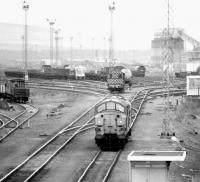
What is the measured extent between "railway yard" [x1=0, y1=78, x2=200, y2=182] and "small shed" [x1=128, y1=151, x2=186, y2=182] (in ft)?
20.3

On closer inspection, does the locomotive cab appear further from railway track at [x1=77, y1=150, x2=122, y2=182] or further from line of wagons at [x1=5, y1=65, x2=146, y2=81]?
railway track at [x1=77, y1=150, x2=122, y2=182]

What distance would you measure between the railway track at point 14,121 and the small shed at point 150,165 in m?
17.3

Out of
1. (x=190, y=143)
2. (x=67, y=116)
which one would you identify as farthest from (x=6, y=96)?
(x=190, y=143)

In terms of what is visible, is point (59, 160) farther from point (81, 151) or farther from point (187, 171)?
point (187, 171)

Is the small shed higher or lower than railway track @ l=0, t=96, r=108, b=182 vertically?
higher

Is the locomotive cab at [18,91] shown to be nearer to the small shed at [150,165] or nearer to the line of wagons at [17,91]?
the line of wagons at [17,91]

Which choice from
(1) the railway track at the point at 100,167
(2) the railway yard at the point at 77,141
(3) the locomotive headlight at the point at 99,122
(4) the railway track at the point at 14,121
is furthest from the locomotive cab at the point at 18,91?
(1) the railway track at the point at 100,167

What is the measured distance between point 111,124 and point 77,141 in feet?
14.5

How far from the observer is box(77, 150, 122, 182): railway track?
2141cm

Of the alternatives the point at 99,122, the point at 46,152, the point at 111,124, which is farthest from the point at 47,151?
the point at 111,124

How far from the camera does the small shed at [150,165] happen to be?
14.5 meters

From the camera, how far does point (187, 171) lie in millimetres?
23234

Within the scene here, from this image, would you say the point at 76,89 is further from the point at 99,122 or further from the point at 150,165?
the point at 150,165

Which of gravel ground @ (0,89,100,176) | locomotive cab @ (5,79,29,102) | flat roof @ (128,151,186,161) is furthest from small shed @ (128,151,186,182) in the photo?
locomotive cab @ (5,79,29,102)
